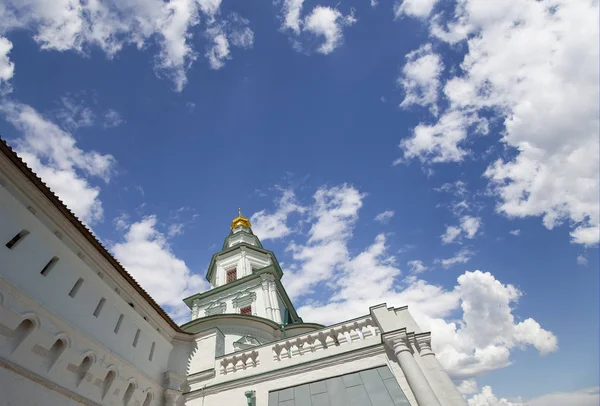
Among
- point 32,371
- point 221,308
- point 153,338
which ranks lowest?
point 32,371

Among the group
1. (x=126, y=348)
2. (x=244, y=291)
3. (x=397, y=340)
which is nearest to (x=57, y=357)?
(x=126, y=348)

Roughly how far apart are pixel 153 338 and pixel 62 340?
440cm

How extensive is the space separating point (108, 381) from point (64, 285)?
10.9 ft

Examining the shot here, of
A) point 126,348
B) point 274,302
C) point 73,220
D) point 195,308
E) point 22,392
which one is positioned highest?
point 195,308

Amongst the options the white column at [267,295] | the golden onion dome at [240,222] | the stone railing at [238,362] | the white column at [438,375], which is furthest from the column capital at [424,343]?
the golden onion dome at [240,222]

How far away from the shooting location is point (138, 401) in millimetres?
10195

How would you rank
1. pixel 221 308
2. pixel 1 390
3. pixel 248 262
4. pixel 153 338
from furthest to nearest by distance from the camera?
pixel 248 262 < pixel 221 308 < pixel 153 338 < pixel 1 390

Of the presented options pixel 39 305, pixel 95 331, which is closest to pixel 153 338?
pixel 95 331

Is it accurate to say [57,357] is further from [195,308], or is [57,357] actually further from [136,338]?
[195,308]

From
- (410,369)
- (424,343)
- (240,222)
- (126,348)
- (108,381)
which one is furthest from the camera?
(240,222)

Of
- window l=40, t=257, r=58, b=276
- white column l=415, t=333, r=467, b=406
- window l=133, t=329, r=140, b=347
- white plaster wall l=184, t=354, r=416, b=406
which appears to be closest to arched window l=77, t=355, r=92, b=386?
window l=133, t=329, r=140, b=347

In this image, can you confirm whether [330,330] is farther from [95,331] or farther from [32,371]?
[32,371]

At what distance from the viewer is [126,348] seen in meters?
10.6

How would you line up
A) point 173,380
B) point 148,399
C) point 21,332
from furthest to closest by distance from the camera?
point 173,380, point 148,399, point 21,332
